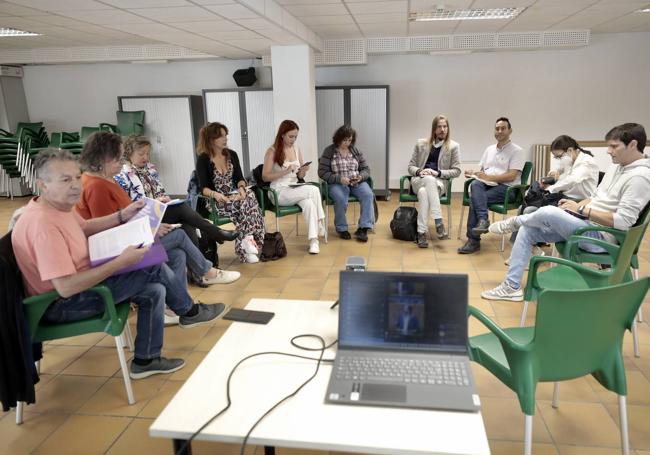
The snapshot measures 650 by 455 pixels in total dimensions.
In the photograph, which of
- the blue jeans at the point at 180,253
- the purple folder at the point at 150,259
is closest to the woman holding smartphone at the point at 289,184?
the blue jeans at the point at 180,253

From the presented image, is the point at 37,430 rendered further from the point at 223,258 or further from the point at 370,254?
the point at 370,254

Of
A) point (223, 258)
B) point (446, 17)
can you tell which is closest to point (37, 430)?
point (223, 258)

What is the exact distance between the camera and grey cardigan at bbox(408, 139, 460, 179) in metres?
4.97

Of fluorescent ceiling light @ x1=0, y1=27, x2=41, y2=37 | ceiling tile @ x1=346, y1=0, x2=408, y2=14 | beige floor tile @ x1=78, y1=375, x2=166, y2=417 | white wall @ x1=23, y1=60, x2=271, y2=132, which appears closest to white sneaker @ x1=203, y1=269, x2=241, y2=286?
beige floor tile @ x1=78, y1=375, x2=166, y2=417

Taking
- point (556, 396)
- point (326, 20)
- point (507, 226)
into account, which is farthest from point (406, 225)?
point (556, 396)

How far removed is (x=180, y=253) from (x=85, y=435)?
51.3 inches

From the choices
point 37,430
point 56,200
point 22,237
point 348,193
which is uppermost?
point 56,200

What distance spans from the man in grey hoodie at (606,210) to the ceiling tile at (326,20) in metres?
3.06

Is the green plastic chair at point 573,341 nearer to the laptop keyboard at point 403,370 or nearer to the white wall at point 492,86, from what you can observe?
the laptop keyboard at point 403,370

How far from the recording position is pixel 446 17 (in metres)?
5.38

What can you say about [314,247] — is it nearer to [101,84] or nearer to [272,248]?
[272,248]

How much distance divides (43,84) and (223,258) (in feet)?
20.3

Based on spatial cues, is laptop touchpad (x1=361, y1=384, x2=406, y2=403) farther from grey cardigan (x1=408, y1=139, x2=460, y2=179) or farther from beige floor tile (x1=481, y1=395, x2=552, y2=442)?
grey cardigan (x1=408, y1=139, x2=460, y2=179)

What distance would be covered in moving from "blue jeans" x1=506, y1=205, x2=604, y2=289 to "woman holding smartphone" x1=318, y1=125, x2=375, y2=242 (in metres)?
1.90
